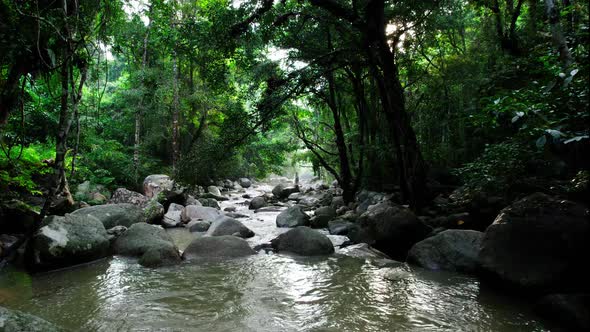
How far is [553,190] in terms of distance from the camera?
4.59 m

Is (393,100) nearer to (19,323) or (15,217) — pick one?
(19,323)

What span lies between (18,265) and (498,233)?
23.8 feet

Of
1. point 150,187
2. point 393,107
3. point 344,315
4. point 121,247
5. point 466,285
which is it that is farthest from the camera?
point 150,187

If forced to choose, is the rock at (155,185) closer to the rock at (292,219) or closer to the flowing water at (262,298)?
the rock at (292,219)

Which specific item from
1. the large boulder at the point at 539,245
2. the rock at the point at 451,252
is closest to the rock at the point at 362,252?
the rock at the point at 451,252

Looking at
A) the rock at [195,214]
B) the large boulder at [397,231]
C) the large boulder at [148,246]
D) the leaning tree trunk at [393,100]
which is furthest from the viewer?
the rock at [195,214]

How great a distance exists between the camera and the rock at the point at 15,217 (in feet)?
19.8

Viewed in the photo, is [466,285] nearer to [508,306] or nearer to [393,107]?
[508,306]

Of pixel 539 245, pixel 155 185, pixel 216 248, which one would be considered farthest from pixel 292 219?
pixel 539 245

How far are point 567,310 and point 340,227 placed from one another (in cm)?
590

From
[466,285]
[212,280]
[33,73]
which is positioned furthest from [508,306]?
[33,73]

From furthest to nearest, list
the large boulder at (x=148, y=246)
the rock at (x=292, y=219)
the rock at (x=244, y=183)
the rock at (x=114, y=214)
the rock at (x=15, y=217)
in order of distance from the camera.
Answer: the rock at (x=244, y=183) < the rock at (x=292, y=219) < the rock at (x=114, y=214) < the rock at (x=15, y=217) < the large boulder at (x=148, y=246)

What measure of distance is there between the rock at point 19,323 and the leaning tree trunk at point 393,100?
23.0 feet

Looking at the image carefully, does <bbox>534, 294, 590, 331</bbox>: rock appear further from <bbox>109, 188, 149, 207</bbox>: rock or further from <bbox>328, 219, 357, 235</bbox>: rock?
<bbox>109, 188, 149, 207</bbox>: rock
